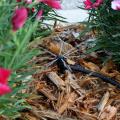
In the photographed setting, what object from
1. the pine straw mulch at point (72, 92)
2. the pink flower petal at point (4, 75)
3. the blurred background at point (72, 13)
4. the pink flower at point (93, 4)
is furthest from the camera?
the blurred background at point (72, 13)

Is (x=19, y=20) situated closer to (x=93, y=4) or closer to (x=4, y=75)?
(x=4, y=75)

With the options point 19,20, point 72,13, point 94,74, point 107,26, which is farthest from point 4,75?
point 72,13

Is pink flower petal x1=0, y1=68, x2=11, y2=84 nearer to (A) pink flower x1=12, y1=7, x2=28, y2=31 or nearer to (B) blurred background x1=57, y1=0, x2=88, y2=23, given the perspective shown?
(A) pink flower x1=12, y1=7, x2=28, y2=31

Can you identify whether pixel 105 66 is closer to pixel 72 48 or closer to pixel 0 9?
pixel 72 48

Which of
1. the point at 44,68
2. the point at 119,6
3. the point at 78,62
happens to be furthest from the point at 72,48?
the point at 119,6

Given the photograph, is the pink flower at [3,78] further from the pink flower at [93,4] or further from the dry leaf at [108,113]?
the pink flower at [93,4]

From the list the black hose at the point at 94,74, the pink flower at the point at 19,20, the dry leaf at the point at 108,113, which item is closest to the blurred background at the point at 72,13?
the black hose at the point at 94,74
